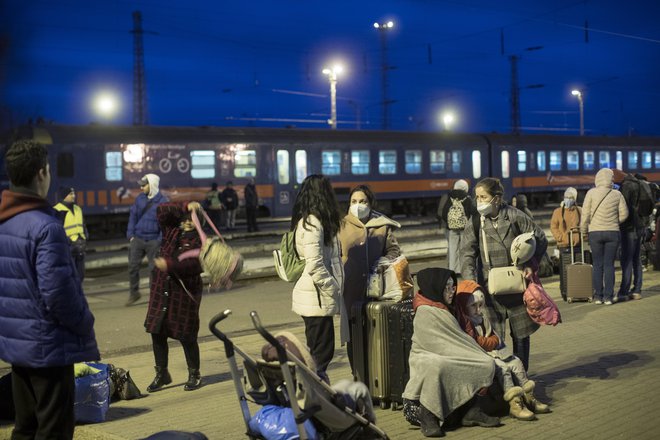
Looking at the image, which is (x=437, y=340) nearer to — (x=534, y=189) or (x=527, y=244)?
(x=527, y=244)

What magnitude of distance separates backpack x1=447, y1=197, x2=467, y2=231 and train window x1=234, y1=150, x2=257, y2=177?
57.8 ft

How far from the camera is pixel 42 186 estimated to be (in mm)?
5066

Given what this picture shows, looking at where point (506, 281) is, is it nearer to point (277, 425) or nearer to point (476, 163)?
point (277, 425)

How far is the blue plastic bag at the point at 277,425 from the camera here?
16.9 ft

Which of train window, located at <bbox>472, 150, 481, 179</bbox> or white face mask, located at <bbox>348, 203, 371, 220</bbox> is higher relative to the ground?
train window, located at <bbox>472, 150, 481, 179</bbox>

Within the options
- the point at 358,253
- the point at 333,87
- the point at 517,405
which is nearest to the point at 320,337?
the point at 358,253

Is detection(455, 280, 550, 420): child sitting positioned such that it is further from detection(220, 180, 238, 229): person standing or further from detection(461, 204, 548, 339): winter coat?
detection(220, 180, 238, 229): person standing

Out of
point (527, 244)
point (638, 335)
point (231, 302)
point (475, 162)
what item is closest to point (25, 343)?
point (527, 244)

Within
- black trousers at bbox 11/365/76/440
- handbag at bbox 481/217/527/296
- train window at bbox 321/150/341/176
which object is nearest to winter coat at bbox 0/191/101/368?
black trousers at bbox 11/365/76/440

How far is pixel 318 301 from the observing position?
275 inches

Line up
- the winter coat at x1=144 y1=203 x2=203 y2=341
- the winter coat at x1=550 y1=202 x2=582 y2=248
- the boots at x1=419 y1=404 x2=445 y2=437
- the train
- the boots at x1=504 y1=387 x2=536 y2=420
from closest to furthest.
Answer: the boots at x1=419 y1=404 x2=445 y2=437
the boots at x1=504 y1=387 x2=536 y2=420
the winter coat at x1=144 y1=203 x2=203 y2=341
the winter coat at x1=550 y1=202 x2=582 y2=248
the train

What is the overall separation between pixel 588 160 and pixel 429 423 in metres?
40.4

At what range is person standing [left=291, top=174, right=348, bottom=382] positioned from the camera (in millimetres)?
6922

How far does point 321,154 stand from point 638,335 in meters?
23.7
